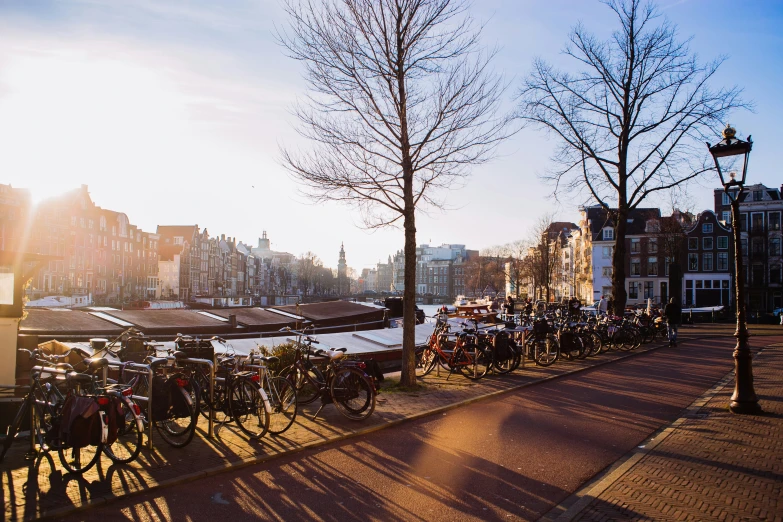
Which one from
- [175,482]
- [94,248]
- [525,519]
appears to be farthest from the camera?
[94,248]

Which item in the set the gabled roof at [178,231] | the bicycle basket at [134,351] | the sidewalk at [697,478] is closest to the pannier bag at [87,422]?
the bicycle basket at [134,351]

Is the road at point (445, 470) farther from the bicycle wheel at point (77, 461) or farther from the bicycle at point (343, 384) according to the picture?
the bicycle wheel at point (77, 461)

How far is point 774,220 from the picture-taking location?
61750 millimetres

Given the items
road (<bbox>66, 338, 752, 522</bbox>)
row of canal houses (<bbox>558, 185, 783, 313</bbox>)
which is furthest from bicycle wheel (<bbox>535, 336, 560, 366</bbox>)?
row of canal houses (<bbox>558, 185, 783, 313</bbox>)

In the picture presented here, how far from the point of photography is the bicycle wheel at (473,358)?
41.3 ft

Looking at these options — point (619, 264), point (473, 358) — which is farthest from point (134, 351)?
point (619, 264)

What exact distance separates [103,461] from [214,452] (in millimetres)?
1133

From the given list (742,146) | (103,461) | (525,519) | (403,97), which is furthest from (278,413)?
(742,146)

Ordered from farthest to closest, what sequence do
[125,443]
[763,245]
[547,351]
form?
1. [763,245]
2. [547,351]
3. [125,443]

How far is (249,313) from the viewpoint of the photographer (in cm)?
2212

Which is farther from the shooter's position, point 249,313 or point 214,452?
point 249,313

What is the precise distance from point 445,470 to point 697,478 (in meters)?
2.45

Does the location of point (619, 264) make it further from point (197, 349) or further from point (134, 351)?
point (134, 351)

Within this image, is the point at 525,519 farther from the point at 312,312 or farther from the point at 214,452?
the point at 312,312
